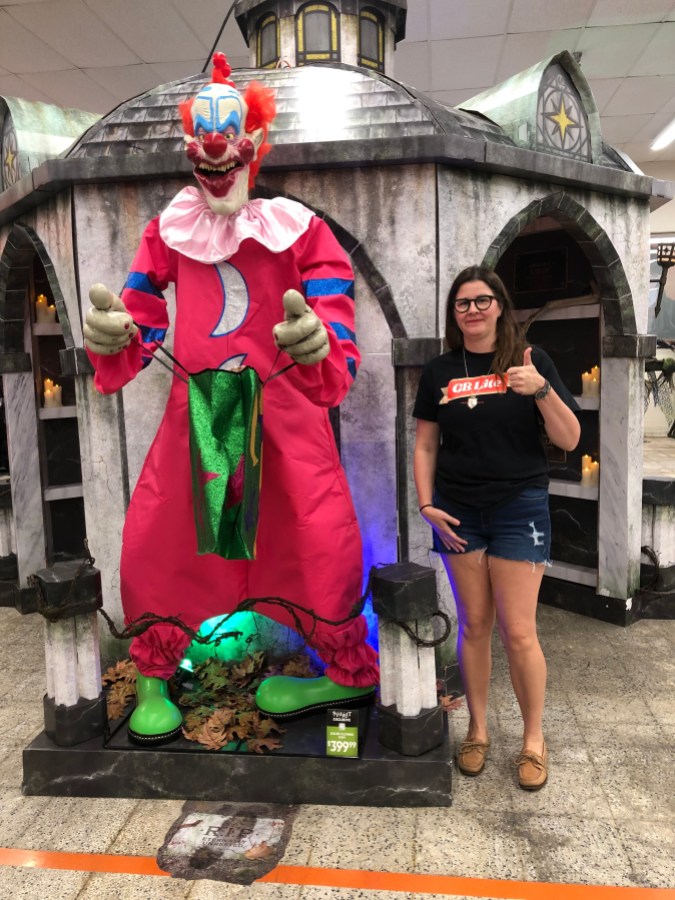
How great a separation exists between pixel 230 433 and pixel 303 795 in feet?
4.30

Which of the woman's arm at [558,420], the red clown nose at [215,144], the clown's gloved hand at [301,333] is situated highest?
the red clown nose at [215,144]

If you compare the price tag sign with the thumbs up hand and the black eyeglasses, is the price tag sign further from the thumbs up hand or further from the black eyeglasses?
the black eyeglasses

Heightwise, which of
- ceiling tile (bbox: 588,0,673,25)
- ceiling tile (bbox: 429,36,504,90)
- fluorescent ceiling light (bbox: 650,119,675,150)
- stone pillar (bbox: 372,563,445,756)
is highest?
ceiling tile (bbox: 429,36,504,90)

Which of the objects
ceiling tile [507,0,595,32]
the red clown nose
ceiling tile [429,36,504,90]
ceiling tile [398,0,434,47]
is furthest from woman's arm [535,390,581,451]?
ceiling tile [429,36,504,90]

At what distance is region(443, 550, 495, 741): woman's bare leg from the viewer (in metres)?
2.54

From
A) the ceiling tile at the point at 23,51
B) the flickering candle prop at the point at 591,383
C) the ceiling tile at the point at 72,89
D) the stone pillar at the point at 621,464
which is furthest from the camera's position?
the ceiling tile at the point at 72,89

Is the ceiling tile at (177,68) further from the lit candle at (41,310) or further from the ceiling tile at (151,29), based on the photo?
the lit candle at (41,310)

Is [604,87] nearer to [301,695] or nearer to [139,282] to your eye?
[139,282]

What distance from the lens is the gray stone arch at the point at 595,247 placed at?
136 inches

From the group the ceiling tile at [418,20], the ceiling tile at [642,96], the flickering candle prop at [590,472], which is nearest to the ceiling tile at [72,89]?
the ceiling tile at [418,20]

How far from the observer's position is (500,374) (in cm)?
240

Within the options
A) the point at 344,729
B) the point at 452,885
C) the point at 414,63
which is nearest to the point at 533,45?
the point at 414,63

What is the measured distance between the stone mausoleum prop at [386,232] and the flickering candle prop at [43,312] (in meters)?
0.27

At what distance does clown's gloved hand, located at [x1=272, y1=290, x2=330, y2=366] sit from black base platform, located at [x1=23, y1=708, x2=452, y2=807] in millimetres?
1422
